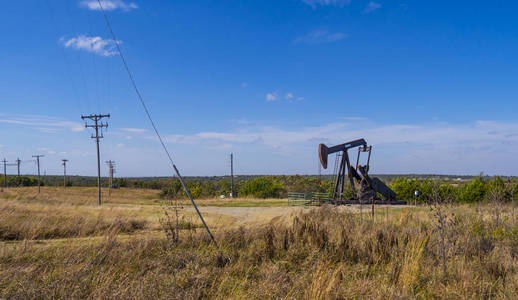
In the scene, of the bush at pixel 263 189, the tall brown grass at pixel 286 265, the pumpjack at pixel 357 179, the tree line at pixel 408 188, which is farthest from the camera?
the bush at pixel 263 189

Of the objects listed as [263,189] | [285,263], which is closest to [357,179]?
[285,263]

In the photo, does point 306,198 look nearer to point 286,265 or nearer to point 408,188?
point 408,188

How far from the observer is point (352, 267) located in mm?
6238

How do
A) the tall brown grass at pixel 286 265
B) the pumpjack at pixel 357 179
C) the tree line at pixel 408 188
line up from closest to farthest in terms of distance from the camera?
1. the tall brown grass at pixel 286 265
2. the tree line at pixel 408 188
3. the pumpjack at pixel 357 179

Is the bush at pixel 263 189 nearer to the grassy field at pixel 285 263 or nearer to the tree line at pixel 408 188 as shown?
the tree line at pixel 408 188

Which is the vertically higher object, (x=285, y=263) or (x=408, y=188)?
(x=285, y=263)

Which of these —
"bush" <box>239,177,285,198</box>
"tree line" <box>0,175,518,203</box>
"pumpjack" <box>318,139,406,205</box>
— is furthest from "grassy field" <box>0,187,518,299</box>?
"bush" <box>239,177,285,198</box>

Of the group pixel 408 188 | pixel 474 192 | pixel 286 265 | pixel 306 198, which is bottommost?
pixel 306 198

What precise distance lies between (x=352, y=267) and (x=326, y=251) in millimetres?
609

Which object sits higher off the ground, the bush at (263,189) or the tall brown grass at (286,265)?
the tall brown grass at (286,265)

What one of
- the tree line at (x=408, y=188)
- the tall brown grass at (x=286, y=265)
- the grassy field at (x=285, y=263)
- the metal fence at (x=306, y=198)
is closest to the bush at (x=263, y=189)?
the tree line at (x=408, y=188)

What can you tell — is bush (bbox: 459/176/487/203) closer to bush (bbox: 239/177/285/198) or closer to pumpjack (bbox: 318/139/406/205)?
pumpjack (bbox: 318/139/406/205)

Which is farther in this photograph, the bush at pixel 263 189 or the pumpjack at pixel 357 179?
the bush at pixel 263 189

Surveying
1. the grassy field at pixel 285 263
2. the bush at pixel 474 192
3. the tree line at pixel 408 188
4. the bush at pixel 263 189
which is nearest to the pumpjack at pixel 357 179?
the tree line at pixel 408 188
